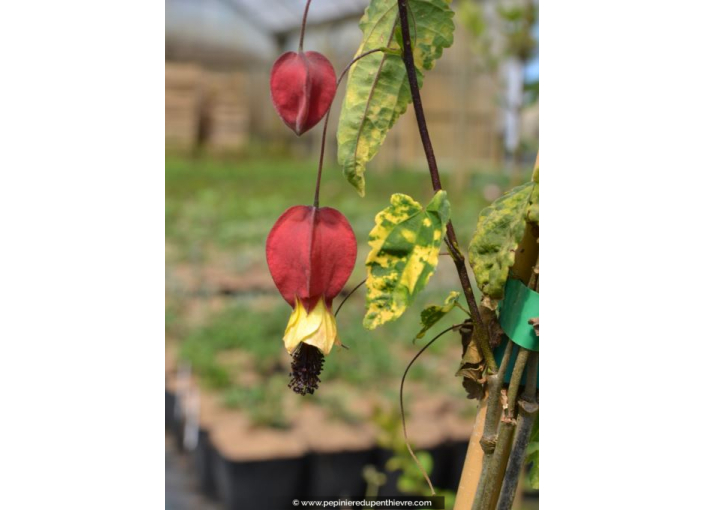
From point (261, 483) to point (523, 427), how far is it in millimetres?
1131

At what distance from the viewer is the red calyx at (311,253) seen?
0.37 m

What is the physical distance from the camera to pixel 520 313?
36 centimetres

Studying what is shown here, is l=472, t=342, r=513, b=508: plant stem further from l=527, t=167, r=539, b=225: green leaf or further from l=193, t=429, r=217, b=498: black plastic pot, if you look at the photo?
l=193, t=429, r=217, b=498: black plastic pot

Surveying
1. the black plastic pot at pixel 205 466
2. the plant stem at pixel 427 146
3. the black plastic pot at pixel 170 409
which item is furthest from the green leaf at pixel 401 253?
the black plastic pot at pixel 170 409

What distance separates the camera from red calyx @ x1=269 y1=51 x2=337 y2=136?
0.37 metres

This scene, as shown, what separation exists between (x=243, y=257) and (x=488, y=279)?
2.32 m

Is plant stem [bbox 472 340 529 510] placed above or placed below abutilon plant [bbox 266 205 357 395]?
below

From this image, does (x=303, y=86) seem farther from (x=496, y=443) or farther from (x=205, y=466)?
(x=205, y=466)

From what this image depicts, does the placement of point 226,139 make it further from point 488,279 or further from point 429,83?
point 488,279

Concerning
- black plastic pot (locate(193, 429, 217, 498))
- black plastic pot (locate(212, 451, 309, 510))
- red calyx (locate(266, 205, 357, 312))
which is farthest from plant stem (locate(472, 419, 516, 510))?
black plastic pot (locate(193, 429, 217, 498))

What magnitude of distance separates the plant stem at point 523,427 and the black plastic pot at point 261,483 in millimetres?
1084

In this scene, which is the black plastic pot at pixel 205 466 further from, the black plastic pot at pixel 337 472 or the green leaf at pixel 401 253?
the green leaf at pixel 401 253

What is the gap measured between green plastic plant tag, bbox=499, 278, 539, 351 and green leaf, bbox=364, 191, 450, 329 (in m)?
0.05
